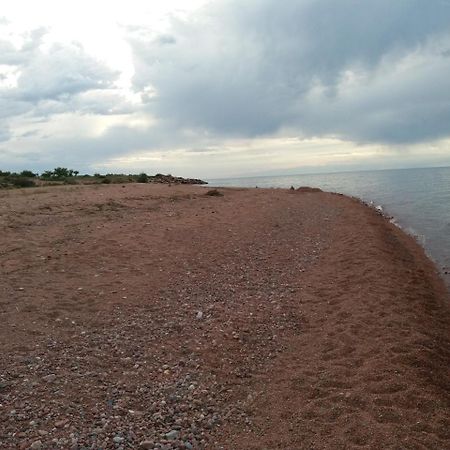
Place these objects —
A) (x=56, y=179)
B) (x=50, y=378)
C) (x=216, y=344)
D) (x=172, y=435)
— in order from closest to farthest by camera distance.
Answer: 1. (x=172, y=435)
2. (x=50, y=378)
3. (x=216, y=344)
4. (x=56, y=179)

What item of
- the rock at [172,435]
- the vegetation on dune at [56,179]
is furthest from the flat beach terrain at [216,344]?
the vegetation on dune at [56,179]

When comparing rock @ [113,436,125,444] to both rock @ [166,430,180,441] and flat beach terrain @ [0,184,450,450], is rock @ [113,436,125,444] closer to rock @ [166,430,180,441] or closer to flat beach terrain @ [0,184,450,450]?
flat beach terrain @ [0,184,450,450]

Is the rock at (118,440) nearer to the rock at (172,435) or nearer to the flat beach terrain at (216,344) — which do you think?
the flat beach terrain at (216,344)

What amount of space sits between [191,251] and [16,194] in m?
14.2

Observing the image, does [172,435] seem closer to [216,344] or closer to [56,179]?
[216,344]

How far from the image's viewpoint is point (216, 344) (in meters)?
6.82

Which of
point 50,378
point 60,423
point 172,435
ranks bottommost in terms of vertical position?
point 172,435

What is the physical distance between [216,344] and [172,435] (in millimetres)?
2196

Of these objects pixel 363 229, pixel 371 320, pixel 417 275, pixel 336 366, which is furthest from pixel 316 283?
pixel 363 229

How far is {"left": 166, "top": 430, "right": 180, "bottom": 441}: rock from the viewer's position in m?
4.67

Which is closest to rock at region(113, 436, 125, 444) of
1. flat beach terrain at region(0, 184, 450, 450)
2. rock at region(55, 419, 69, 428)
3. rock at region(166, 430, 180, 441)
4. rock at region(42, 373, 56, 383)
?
flat beach terrain at region(0, 184, 450, 450)

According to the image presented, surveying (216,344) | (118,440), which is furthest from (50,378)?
(216,344)

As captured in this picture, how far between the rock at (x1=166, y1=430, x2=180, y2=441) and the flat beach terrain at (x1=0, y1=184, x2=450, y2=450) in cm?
1

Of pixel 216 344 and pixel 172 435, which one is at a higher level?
pixel 216 344
